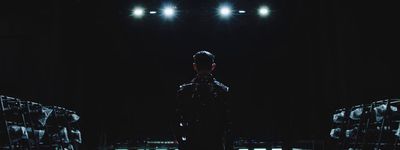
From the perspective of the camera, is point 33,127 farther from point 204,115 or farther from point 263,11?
point 263,11

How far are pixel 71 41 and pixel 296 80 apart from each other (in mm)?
5975

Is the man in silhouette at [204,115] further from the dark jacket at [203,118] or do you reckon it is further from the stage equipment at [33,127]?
the stage equipment at [33,127]

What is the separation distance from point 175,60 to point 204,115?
31.7 feet

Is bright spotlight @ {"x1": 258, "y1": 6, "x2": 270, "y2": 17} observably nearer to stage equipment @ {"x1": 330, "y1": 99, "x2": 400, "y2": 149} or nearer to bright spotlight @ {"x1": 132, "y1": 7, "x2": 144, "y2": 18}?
bright spotlight @ {"x1": 132, "y1": 7, "x2": 144, "y2": 18}

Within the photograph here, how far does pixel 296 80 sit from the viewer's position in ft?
36.9

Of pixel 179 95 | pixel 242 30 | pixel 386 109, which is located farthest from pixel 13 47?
pixel 179 95

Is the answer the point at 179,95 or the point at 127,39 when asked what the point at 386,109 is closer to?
the point at 179,95

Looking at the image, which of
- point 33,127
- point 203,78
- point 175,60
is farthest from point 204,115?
point 175,60

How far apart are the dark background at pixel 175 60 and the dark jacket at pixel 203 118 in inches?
347

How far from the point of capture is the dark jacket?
6.69 ft

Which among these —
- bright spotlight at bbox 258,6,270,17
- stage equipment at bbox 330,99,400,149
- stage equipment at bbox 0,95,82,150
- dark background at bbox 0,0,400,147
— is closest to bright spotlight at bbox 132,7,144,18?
dark background at bbox 0,0,400,147

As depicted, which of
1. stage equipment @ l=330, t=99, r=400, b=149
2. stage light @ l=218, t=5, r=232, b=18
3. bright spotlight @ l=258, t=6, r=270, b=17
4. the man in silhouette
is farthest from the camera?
bright spotlight @ l=258, t=6, r=270, b=17

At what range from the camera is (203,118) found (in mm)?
2057

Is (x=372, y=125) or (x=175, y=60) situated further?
(x=175, y=60)
